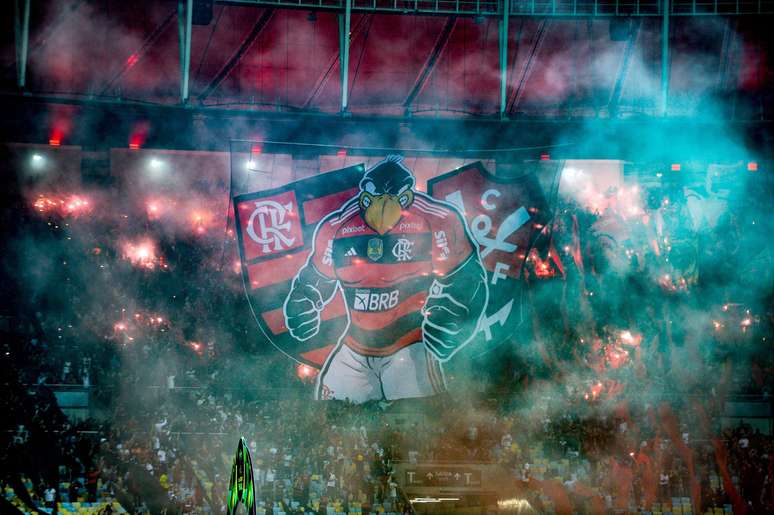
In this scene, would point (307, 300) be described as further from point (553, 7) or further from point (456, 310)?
point (553, 7)

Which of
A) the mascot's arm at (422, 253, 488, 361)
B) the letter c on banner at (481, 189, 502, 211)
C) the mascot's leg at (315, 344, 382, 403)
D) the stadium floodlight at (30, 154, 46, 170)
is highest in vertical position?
the stadium floodlight at (30, 154, 46, 170)

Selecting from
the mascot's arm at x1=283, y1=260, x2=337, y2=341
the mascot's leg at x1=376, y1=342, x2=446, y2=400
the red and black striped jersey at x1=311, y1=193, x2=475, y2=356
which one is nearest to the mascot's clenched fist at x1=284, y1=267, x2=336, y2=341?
the mascot's arm at x1=283, y1=260, x2=337, y2=341

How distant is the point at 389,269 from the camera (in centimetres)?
677

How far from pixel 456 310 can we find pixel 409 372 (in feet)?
2.67

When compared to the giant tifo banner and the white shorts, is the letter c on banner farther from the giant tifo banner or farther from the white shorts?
the white shorts

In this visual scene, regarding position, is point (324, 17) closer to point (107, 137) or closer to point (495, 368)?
point (107, 137)

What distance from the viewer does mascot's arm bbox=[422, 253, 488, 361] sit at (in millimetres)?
6723

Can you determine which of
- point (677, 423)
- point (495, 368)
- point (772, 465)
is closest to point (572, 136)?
point (495, 368)

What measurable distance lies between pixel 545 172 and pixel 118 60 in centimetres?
445

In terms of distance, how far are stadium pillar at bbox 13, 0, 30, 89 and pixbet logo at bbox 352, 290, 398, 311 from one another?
3.72 meters

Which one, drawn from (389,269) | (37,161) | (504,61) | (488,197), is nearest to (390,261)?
(389,269)

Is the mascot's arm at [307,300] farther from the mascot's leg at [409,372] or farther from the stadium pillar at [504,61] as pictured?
the stadium pillar at [504,61]

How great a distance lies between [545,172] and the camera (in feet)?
22.0

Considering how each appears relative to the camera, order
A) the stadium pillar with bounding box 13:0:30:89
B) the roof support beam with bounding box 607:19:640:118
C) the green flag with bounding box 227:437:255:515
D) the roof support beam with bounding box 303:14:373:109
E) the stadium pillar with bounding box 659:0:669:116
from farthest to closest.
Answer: the roof support beam with bounding box 607:19:640:118
the roof support beam with bounding box 303:14:373:109
the stadium pillar with bounding box 659:0:669:116
the stadium pillar with bounding box 13:0:30:89
the green flag with bounding box 227:437:255:515
